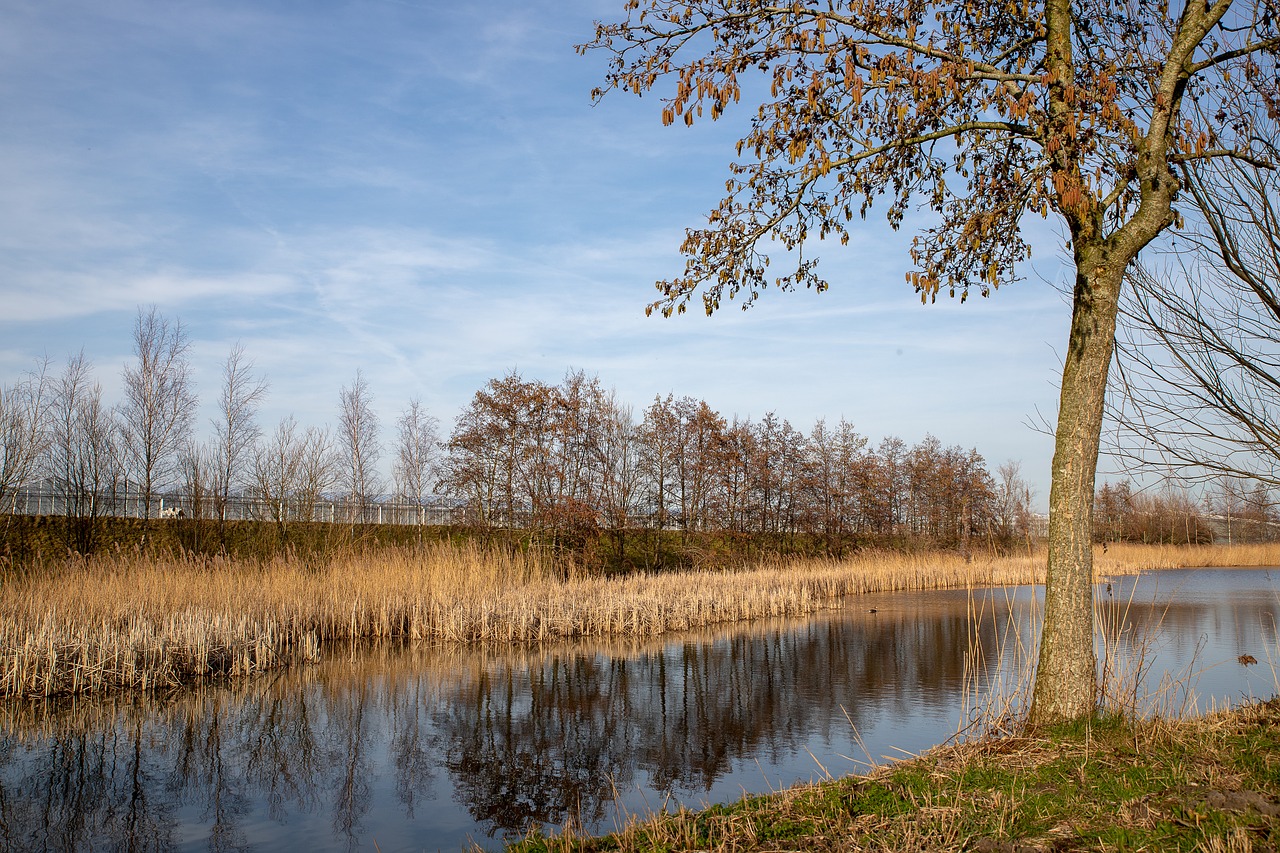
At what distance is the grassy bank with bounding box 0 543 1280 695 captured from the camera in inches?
399

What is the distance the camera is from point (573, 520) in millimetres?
21594

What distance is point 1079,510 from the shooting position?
5293 mm

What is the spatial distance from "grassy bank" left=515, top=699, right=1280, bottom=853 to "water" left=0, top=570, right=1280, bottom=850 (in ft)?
2.69

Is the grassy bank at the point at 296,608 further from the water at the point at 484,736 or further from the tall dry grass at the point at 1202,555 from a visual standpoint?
the tall dry grass at the point at 1202,555

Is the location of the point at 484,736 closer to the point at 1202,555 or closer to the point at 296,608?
the point at 296,608

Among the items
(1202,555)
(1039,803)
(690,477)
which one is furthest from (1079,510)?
(1202,555)

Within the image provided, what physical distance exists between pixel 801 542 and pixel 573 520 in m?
15.3

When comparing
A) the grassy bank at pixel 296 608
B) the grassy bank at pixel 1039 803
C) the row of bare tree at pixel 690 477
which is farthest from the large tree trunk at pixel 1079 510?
the row of bare tree at pixel 690 477

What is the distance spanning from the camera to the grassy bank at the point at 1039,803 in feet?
11.4

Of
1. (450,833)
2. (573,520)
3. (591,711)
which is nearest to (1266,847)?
(450,833)

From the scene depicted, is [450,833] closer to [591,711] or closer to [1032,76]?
[591,711]

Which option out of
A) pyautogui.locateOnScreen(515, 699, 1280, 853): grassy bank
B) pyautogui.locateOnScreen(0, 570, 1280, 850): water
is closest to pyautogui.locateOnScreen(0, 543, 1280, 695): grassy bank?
pyautogui.locateOnScreen(0, 570, 1280, 850): water

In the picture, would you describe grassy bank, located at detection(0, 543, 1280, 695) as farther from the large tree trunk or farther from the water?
the large tree trunk

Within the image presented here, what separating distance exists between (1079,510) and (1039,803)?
208 cm
